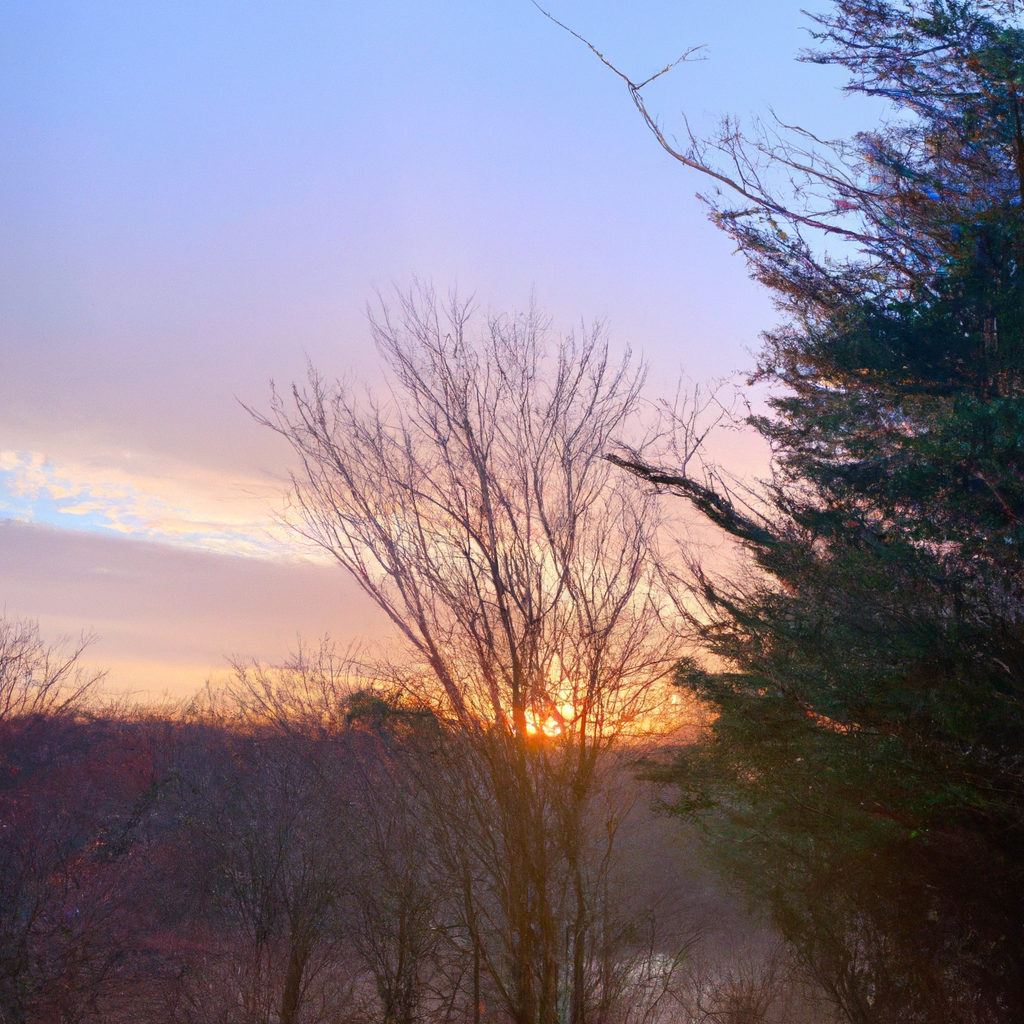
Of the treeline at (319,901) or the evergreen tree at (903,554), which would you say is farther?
the treeline at (319,901)

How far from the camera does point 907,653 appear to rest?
7.44 metres

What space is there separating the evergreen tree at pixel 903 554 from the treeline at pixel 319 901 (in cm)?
345

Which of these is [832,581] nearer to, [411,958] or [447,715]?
[447,715]

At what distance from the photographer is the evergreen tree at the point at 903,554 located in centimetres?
749

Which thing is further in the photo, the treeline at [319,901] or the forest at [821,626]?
the treeline at [319,901]

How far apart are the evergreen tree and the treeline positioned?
345 centimetres

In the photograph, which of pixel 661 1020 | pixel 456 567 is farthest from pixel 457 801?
pixel 661 1020

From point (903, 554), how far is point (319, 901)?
14.0 m

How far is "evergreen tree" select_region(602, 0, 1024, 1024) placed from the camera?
749 centimetres

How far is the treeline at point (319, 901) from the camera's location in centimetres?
1310

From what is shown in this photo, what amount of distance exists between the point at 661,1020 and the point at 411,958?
7088 mm

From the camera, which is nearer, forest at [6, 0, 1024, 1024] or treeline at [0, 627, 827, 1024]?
forest at [6, 0, 1024, 1024]

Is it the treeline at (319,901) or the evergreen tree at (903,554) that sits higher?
the evergreen tree at (903,554)

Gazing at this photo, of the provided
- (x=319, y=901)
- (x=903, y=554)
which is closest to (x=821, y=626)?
(x=903, y=554)
